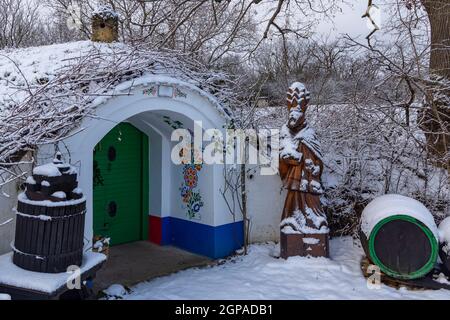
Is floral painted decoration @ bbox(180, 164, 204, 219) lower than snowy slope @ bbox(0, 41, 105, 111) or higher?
lower

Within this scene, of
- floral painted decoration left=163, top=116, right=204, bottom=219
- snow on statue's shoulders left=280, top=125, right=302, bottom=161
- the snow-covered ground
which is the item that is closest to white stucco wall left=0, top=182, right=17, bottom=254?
the snow-covered ground

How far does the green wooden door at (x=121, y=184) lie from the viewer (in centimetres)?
686

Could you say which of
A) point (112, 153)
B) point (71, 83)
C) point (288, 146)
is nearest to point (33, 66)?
point (71, 83)

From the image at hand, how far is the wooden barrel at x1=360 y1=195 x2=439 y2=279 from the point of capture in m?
5.20

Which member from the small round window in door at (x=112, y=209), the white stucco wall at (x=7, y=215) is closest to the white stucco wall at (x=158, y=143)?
the white stucco wall at (x=7, y=215)

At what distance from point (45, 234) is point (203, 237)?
10.9 feet

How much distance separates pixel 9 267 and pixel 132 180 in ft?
11.3

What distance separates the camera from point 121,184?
721cm

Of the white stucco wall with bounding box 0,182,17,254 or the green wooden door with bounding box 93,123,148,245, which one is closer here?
the white stucco wall with bounding box 0,182,17,254

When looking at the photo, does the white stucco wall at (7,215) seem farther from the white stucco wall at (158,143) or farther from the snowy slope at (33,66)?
the snowy slope at (33,66)

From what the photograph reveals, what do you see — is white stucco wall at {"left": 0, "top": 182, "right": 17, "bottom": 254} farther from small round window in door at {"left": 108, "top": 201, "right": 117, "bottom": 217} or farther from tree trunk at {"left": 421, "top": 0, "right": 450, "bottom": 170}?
tree trunk at {"left": 421, "top": 0, "right": 450, "bottom": 170}

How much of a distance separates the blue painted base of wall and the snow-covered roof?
1.86m

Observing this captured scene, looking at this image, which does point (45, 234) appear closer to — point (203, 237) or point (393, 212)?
point (203, 237)

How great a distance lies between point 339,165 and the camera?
7.85 m
